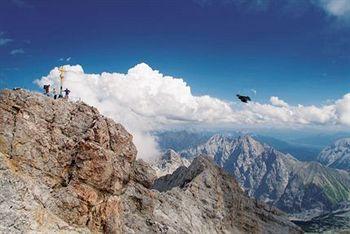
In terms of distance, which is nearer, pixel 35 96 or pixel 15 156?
pixel 15 156

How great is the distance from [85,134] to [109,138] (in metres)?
7.07

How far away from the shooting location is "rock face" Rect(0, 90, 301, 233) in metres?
Result: 82.4

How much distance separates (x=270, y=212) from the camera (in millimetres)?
183875

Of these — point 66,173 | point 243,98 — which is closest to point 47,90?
point 66,173

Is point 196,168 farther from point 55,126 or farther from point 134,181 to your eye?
point 55,126

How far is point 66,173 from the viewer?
96312 mm

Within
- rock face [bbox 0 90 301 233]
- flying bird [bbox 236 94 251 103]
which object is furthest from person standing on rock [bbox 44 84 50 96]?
flying bird [bbox 236 94 251 103]

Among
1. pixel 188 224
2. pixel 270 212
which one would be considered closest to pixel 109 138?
pixel 188 224

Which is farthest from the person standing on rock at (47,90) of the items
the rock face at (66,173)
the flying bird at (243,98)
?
the flying bird at (243,98)

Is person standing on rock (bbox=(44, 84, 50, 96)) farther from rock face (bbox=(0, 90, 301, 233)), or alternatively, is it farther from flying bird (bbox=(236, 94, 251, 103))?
flying bird (bbox=(236, 94, 251, 103))

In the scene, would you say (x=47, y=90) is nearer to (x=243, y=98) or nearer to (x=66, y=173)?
(x=66, y=173)

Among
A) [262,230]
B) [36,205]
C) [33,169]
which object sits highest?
[33,169]

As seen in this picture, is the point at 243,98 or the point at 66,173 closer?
the point at 66,173

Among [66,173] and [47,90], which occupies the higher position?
A: [47,90]
